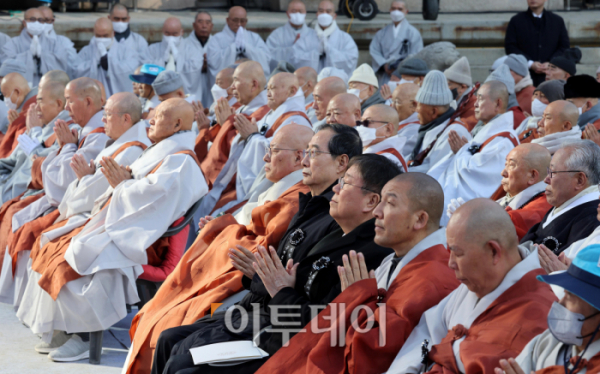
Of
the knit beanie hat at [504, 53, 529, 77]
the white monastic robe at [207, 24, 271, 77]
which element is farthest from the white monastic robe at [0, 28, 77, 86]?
the knit beanie hat at [504, 53, 529, 77]

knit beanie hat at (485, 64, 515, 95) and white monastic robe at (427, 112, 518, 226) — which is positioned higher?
knit beanie hat at (485, 64, 515, 95)

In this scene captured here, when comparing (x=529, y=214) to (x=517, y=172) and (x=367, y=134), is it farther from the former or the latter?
(x=367, y=134)

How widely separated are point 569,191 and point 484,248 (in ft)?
4.29

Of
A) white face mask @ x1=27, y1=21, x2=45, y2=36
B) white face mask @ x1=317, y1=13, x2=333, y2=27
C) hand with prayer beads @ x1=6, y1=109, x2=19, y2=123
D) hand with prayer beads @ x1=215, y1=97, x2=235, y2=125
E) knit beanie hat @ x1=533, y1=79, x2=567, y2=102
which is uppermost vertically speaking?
white face mask @ x1=27, y1=21, x2=45, y2=36

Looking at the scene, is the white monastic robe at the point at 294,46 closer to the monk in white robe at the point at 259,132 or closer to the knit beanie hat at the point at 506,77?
the knit beanie hat at the point at 506,77

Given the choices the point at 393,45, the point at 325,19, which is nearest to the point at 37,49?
the point at 325,19

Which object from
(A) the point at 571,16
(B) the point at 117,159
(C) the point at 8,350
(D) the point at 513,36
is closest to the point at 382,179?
(B) the point at 117,159

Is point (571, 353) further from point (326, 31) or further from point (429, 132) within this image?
point (326, 31)

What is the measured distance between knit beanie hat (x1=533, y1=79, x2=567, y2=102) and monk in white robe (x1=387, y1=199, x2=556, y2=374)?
3795mm

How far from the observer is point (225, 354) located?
3.03m

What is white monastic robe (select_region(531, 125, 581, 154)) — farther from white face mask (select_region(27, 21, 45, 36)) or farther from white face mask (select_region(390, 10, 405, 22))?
white face mask (select_region(27, 21, 45, 36))

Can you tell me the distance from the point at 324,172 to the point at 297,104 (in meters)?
2.37

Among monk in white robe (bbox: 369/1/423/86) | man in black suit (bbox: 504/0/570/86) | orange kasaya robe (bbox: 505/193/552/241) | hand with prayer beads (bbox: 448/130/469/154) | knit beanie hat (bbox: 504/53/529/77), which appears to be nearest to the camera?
orange kasaya robe (bbox: 505/193/552/241)

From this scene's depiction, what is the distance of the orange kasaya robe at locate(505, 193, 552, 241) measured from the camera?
3.78 metres
